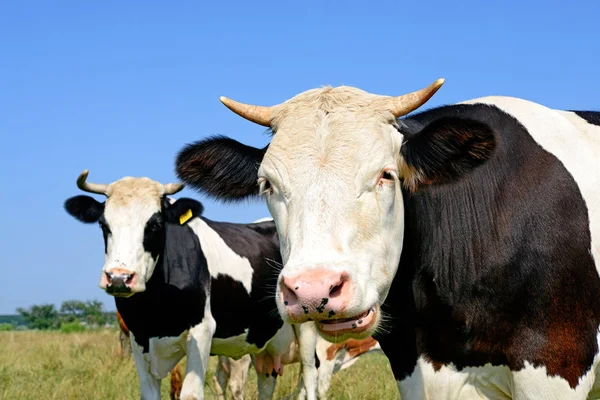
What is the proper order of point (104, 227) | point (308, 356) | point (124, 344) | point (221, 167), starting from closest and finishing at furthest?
point (221, 167) → point (104, 227) → point (308, 356) → point (124, 344)

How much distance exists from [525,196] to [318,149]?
1257 mm

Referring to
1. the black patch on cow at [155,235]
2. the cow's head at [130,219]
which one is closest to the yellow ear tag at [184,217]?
the cow's head at [130,219]

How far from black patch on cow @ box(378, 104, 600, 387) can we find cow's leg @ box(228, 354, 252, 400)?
7144 millimetres

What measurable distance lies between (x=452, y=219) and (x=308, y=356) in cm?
707

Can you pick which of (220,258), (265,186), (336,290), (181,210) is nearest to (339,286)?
(336,290)

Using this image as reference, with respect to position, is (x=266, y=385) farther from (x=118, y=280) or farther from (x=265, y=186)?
(x=265, y=186)

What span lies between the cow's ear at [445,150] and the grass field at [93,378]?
4718 millimetres

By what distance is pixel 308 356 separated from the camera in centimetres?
1116

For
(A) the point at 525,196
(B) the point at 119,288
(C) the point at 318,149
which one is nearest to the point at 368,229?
(C) the point at 318,149

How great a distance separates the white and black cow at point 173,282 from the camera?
28.2 feet

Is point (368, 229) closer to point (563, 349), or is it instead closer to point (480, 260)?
point (480, 260)

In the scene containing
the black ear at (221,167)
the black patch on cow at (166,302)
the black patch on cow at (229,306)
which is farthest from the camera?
the black patch on cow at (229,306)

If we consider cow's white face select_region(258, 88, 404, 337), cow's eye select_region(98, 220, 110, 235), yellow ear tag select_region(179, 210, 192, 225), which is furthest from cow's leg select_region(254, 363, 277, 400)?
cow's white face select_region(258, 88, 404, 337)

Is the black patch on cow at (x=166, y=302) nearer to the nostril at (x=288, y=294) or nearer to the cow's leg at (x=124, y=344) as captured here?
the cow's leg at (x=124, y=344)
